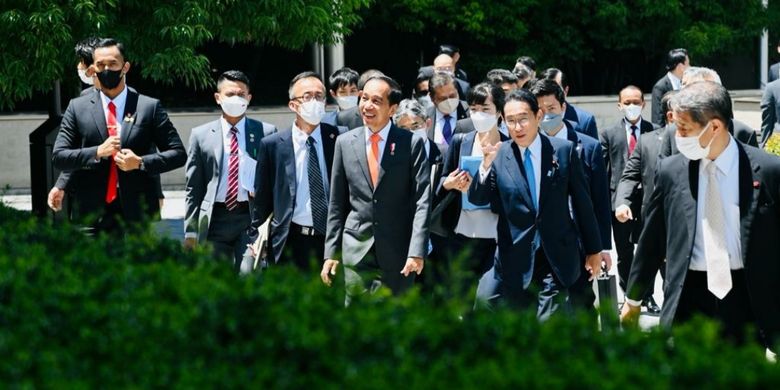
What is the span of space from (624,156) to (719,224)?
14.2 ft

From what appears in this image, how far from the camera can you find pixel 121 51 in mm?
9211

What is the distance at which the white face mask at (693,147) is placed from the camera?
6.46m

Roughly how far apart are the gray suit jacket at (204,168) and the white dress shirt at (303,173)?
2.15 ft

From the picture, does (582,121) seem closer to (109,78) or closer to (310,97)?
(310,97)

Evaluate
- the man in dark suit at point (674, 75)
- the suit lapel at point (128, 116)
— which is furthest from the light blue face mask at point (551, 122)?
the man in dark suit at point (674, 75)

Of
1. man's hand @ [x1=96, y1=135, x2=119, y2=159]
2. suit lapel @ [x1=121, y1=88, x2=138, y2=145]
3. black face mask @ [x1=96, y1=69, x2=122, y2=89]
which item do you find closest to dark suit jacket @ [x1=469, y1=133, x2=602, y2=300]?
man's hand @ [x1=96, y1=135, x2=119, y2=159]

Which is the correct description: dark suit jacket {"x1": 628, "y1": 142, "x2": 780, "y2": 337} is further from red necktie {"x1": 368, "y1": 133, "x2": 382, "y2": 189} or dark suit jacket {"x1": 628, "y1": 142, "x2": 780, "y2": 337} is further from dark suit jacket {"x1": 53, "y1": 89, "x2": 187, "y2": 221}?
dark suit jacket {"x1": 53, "y1": 89, "x2": 187, "y2": 221}

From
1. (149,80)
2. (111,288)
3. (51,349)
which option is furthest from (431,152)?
(149,80)

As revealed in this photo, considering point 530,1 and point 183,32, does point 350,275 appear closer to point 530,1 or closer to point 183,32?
point 183,32

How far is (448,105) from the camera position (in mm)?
10992

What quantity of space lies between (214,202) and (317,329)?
17.2 ft

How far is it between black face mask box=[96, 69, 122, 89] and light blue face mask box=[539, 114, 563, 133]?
289 centimetres

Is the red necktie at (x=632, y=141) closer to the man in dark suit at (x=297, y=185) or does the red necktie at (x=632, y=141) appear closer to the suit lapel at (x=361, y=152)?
the man in dark suit at (x=297, y=185)

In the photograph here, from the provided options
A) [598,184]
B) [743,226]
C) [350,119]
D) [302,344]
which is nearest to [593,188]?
[598,184]
